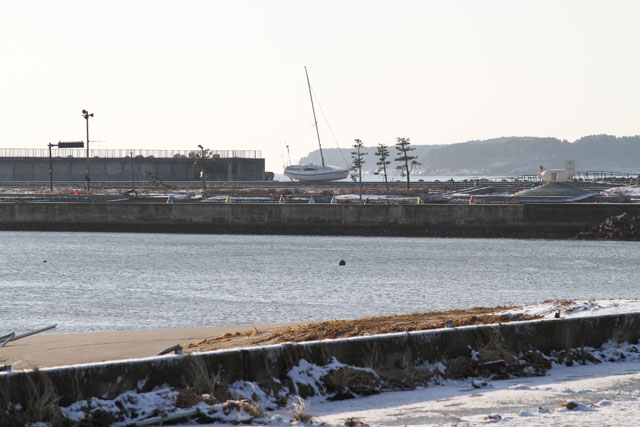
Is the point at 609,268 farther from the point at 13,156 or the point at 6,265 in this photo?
the point at 13,156

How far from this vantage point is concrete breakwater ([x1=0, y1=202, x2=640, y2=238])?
6100cm

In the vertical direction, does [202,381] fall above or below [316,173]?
below

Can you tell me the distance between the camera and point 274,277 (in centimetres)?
3797

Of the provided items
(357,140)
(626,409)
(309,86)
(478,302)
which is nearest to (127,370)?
(626,409)

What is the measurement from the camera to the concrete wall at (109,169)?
130875mm

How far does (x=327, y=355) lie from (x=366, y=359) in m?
0.53

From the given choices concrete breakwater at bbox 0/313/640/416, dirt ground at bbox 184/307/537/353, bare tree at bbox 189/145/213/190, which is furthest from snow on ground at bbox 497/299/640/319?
bare tree at bbox 189/145/213/190

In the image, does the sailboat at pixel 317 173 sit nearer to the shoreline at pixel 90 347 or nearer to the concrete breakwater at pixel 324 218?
the concrete breakwater at pixel 324 218

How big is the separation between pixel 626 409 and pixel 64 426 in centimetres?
576

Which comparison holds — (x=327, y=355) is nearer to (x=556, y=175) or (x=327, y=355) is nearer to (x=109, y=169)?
(x=556, y=175)

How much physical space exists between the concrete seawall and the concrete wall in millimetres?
120379

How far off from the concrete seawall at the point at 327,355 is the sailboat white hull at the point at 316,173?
142 m

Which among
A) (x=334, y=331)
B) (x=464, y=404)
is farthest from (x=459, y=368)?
(x=334, y=331)

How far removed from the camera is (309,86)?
137375 mm
